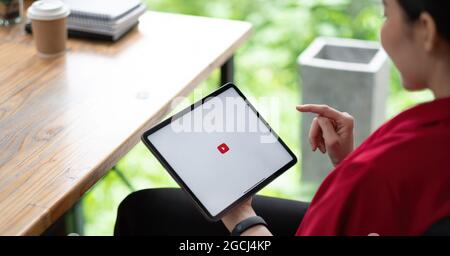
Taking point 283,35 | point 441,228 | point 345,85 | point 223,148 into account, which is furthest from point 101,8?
point 283,35

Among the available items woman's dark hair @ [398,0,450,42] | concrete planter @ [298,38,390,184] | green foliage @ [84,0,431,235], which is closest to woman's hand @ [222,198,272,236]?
woman's dark hair @ [398,0,450,42]

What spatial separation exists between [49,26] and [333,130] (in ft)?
2.16

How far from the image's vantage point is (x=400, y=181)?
0.95m

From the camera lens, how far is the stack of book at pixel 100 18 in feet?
5.54

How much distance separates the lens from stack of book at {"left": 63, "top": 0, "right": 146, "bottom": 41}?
1.69 m

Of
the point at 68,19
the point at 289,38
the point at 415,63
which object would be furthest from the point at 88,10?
the point at 289,38

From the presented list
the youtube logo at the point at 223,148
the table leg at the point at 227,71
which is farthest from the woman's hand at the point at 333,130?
the table leg at the point at 227,71

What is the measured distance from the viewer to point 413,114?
3.31ft

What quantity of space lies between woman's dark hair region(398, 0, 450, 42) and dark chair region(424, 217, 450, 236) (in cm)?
23

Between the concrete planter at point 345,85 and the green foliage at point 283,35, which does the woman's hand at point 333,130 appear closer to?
the concrete planter at point 345,85

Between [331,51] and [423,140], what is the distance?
161cm

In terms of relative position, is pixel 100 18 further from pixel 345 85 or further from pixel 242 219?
pixel 345 85

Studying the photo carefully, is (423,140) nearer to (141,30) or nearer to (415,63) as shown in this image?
(415,63)

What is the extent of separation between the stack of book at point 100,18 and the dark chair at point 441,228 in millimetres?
960
